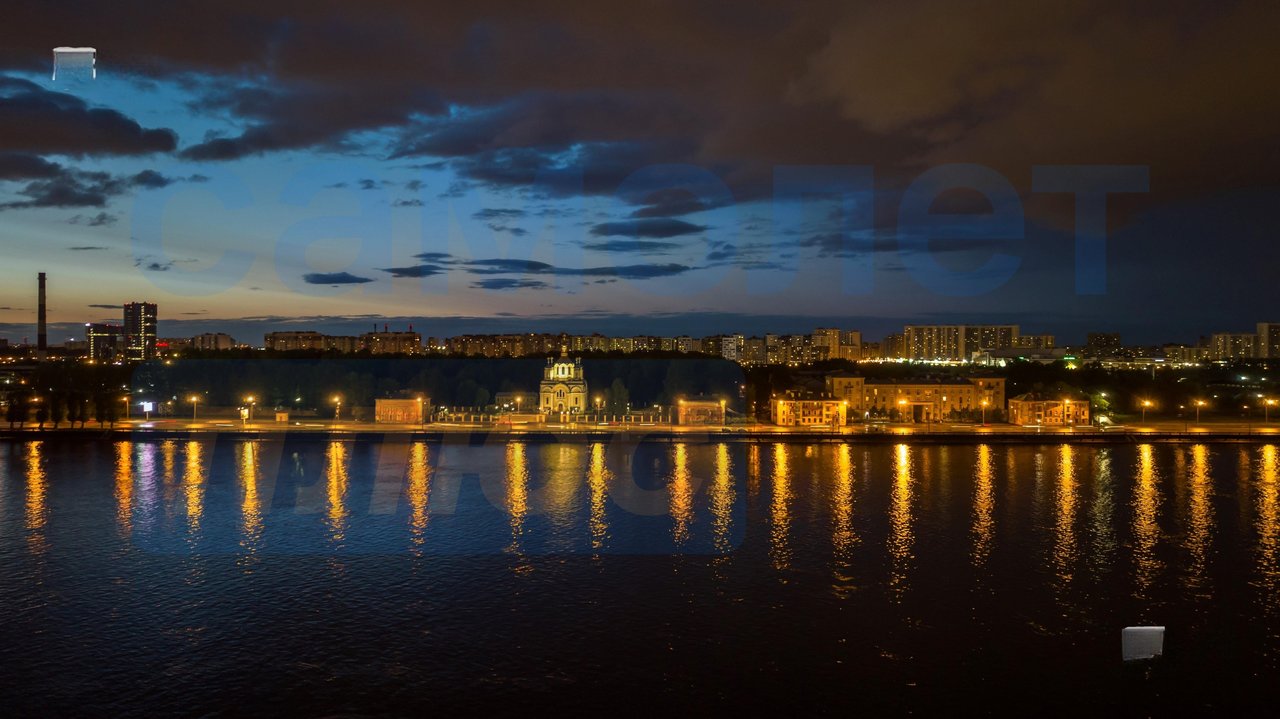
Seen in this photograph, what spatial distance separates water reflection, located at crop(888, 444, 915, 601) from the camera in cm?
955

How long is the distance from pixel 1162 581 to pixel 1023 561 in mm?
1476

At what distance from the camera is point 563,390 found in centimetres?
3014

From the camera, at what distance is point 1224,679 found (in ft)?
22.8

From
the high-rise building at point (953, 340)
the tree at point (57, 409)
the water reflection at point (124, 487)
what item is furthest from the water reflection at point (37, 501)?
the high-rise building at point (953, 340)

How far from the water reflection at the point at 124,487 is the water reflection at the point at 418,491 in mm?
3925

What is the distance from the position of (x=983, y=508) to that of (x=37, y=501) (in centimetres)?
1586

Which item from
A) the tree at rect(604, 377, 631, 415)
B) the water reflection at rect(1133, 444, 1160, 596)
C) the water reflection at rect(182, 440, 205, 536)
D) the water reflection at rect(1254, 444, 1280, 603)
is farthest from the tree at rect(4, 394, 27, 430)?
the water reflection at rect(1254, 444, 1280, 603)

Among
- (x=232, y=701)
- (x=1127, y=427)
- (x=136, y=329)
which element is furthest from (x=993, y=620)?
(x=136, y=329)

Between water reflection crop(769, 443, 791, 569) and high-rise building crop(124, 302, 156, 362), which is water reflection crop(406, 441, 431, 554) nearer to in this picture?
water reflection crop(769, 443, 791, 569)

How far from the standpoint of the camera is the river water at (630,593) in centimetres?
676

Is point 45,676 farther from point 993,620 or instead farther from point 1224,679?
point 1224,679

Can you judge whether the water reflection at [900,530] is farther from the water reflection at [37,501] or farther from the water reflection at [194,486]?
the water reflection at [37,501]

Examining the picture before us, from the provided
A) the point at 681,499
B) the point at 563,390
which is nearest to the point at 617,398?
the point at 563,390

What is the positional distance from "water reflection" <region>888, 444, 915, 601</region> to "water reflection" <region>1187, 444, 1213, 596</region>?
10.4 ft
